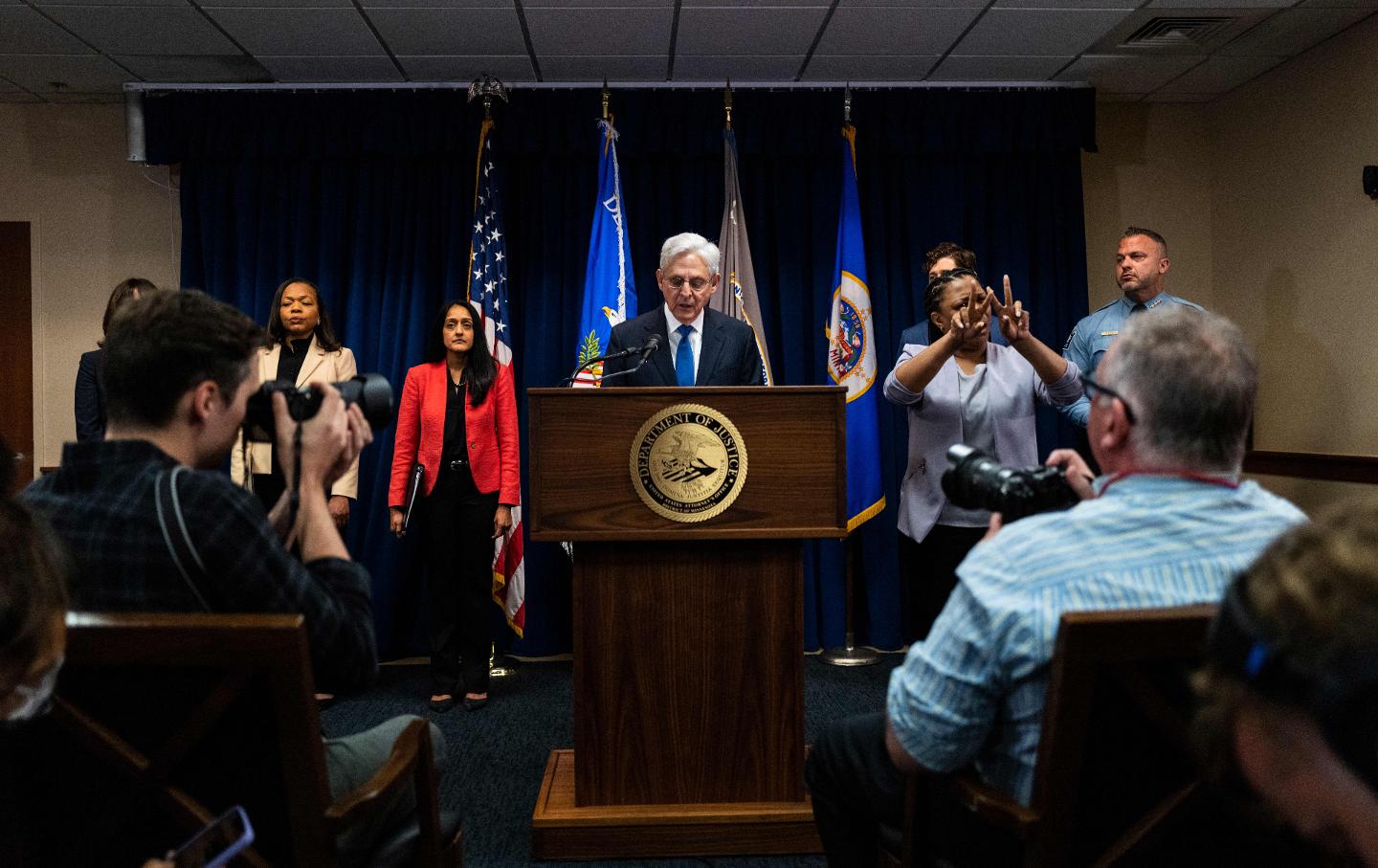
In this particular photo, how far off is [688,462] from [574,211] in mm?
2808

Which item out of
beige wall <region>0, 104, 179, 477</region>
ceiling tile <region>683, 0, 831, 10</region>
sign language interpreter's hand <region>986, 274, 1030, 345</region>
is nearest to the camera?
sign language interpreter's hand <region>986, 274, 1030, 345</region>

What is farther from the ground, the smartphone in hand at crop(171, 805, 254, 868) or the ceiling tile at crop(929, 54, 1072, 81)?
the ceiling tile at crop(929, 54, 1072, 81)

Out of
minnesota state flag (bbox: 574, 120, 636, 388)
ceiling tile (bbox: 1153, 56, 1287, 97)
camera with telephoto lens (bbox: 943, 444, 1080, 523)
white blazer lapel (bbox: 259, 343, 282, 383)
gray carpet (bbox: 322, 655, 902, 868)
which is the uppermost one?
ceiling tile (bbox: 1153, 56, 1287, 97)

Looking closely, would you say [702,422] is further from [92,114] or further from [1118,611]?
[92,114]

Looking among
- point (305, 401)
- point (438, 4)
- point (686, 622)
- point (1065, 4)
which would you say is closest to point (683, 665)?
point (686, 622)

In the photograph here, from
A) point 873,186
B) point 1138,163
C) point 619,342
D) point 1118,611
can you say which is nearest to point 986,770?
point 1118,611

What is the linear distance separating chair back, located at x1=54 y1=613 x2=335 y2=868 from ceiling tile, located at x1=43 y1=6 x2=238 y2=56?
11.6ft

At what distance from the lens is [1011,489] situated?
1411 millimetres

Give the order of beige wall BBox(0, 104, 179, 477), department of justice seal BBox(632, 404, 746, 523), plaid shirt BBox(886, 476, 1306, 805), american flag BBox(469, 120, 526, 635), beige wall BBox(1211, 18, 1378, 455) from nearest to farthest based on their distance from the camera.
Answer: plaid shirt BBox(886, 476, 1306, 805) < department of justice seal BBox(632, 404, 746, 523) < beige wall BBox(1211, 18, 1378, 455) < american flag BBox(469, 120, 526, 635) < beige wall BBox(0, 104, 179, 477)

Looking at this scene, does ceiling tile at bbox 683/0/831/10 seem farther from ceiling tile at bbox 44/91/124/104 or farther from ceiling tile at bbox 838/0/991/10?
ceiling tile at bbox 44/91/124/104

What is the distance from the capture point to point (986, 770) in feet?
4.19

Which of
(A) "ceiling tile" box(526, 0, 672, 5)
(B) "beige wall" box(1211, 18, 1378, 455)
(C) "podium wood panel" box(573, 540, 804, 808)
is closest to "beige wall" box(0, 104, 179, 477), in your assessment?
(A) "ceiling tile" box(526, 0, 672, 5)

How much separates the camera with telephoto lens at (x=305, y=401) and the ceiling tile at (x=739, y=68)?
3283 millimetres

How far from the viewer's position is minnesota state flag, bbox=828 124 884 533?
14.2 ft
